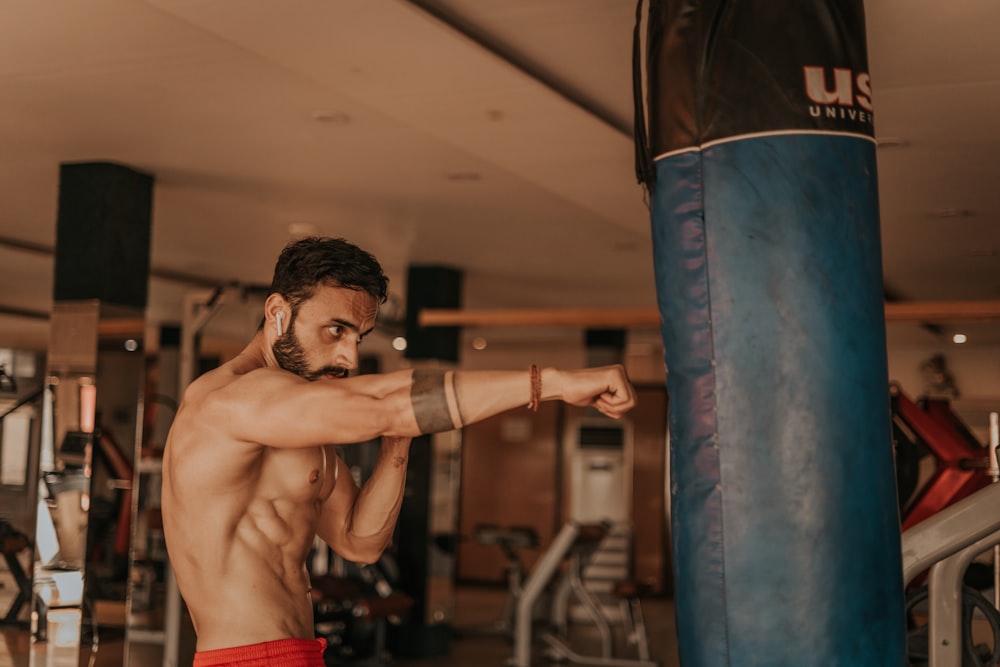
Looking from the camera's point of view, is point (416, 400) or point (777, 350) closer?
point (416, 400)

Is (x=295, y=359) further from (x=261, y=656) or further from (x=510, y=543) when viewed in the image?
(x=510, y=543)

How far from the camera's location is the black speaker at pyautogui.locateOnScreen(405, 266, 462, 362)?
29.7 feet

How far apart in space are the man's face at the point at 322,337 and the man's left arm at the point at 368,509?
278mm

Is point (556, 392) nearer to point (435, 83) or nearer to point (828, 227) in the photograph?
point (828, 227)

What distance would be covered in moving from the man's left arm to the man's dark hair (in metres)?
0.37

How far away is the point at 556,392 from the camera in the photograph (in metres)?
1.85

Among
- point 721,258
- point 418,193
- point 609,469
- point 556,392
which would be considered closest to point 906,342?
point 418,193

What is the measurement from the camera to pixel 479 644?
9273 mm

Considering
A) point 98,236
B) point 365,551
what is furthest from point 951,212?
point 365,551

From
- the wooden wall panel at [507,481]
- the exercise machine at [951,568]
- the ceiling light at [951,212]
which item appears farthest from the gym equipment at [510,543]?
the exercise machine at [951,568]

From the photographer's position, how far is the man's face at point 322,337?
221cm

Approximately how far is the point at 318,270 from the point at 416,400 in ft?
1.44

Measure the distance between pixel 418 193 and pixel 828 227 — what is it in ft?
15.5

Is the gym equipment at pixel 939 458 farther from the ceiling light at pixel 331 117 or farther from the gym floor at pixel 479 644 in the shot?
the ceiling light at pixel 331 117
